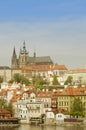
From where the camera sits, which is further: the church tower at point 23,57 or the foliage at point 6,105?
the church tower at point 23,57

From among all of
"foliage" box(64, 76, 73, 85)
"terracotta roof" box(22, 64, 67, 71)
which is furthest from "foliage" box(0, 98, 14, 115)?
"terracotta roof" box(22, 64, 67, 71)

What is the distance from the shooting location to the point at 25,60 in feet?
558

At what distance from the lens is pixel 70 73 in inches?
5694

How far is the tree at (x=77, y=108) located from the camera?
229 ft

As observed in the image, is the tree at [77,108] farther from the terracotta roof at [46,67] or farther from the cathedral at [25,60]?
the cathedral at [25,60]

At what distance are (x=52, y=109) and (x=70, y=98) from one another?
393 centimetres

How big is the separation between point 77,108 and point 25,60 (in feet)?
325

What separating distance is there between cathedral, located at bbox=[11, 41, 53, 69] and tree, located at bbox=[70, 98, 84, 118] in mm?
93235

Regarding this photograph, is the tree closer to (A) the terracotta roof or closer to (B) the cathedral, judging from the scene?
(A) the terracotta roof

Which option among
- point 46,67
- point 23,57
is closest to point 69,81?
point 46,67

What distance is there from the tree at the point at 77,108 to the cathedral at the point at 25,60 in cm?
9324

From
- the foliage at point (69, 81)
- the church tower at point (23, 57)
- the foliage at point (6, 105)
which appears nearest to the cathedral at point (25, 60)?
→ the church tower at point (23, 57)

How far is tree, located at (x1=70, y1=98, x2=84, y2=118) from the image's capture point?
69731 mm

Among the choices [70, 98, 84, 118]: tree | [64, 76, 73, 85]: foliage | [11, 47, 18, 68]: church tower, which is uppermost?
[11, 47, 18, 68]: church tower
